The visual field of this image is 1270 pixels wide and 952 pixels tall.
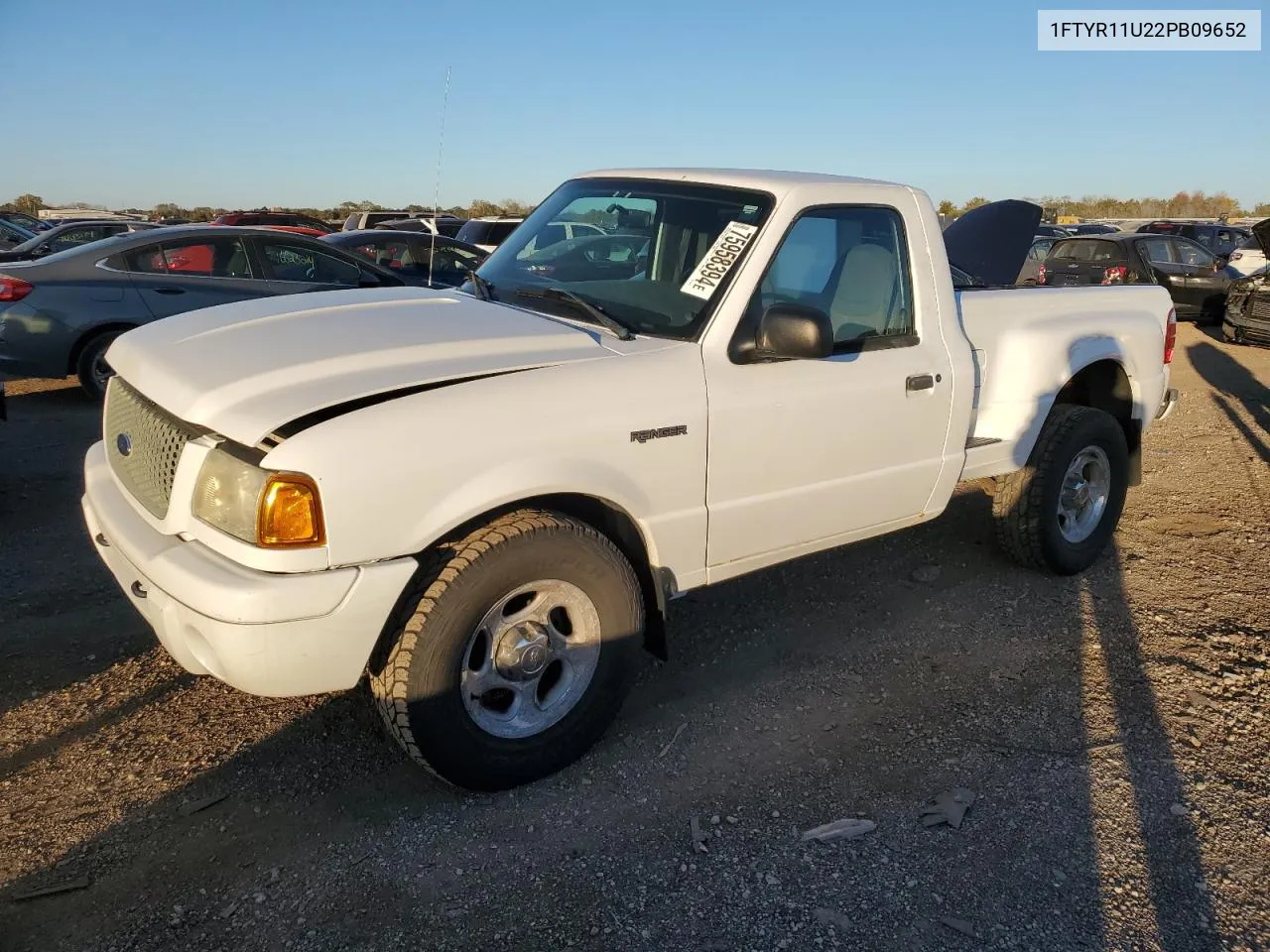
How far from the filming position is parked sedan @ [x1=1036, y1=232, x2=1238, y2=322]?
1545cm

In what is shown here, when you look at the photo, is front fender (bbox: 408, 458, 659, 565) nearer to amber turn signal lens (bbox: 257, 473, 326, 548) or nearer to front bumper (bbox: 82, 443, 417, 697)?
front bumper (bbox: 82, 443, 417, 697)

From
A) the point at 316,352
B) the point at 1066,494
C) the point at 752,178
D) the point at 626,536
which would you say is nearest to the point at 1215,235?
the point at 1066,494

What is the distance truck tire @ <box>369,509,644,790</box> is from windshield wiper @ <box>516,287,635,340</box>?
0.73 meters

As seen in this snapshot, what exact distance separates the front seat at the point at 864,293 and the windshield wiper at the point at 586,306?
930 millimetres

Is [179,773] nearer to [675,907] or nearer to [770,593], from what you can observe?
[675,907]

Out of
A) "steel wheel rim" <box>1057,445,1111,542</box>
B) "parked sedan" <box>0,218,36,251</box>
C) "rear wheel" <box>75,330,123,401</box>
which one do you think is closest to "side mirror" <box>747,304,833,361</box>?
"steel wheel rim" <box>1057,445,1111,542</box>

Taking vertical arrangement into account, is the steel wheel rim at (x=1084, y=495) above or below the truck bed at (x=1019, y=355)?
below

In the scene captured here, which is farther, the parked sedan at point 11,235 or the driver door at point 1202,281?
the parked sedan at point 11,235

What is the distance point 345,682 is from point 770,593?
2532 mm

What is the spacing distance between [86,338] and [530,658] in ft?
23.0

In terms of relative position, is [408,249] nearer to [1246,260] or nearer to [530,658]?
[530,658]

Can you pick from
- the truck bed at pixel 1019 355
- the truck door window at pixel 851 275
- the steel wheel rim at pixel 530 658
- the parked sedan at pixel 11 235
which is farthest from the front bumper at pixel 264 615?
the parked sedan at pixel 11 235

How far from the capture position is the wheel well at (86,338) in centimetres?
807

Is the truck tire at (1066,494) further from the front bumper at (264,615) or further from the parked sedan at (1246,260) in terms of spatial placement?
the parked sedan at (1246,260)
